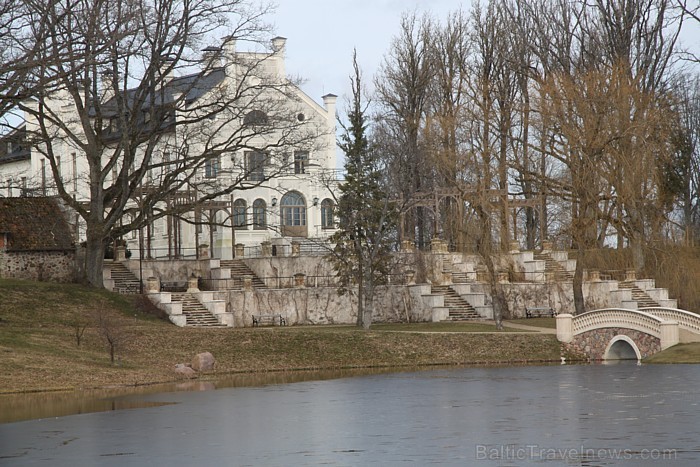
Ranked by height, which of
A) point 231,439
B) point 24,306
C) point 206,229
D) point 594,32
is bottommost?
point 231,439

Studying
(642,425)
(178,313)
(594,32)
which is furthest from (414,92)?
(642,425)

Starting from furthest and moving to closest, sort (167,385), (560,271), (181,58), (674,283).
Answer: (560,271) → (674,283) → (181,58) → (167,385)

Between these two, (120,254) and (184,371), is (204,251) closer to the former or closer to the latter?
(120,254)

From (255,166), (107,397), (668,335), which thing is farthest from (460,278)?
(107,397)

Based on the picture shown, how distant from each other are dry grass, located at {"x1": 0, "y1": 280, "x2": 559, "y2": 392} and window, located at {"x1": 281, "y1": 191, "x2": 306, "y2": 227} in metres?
21.1

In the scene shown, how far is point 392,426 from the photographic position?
26359mm

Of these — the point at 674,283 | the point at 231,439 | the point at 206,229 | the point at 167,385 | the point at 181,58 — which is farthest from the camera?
the point at 206,229

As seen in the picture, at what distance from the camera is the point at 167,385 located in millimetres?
36906

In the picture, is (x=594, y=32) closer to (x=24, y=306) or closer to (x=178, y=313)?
(x=178, y=313)

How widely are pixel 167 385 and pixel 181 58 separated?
558 inches

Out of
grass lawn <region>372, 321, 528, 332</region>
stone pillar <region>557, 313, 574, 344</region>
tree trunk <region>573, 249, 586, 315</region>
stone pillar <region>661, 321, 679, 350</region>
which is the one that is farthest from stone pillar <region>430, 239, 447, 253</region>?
stone pillar <region>661, 321, 679, 350</region>

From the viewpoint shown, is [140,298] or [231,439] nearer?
[231,439]

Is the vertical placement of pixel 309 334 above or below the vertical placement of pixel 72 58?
below

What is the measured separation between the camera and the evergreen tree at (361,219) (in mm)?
50906
